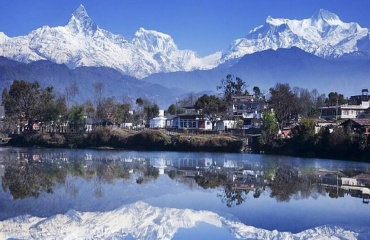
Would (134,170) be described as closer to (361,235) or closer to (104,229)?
(104,229)

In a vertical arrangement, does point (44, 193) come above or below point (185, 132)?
below

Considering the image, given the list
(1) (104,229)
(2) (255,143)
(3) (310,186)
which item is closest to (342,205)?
(3) (310,186)

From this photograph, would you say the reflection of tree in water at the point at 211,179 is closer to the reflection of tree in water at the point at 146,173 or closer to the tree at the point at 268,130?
the reflection of tree in water at the point at 146,173

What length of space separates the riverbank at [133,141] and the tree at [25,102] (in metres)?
5.61

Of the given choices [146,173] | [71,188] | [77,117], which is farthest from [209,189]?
[77,117]

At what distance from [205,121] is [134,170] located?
43.6 metres

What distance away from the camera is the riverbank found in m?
69.0

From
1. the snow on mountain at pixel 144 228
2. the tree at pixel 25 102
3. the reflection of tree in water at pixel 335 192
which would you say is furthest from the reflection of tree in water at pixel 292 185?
the tree at pixel 25 102

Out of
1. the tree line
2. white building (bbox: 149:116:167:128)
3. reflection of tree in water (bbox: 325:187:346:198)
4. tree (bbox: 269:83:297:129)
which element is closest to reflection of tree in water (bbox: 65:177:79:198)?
reflection of tree in water (bbox: 325:187:346:198)

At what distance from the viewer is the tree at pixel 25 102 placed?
3450 inches

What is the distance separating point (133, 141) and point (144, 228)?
51.7 m

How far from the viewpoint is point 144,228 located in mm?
22922

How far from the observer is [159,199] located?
1202 inches

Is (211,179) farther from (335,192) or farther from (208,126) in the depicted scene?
(208,126)
